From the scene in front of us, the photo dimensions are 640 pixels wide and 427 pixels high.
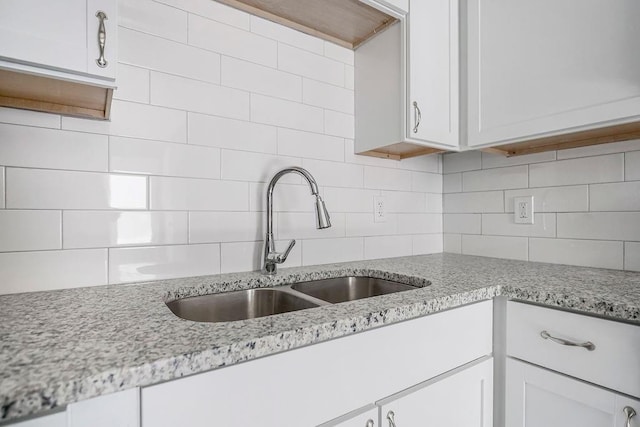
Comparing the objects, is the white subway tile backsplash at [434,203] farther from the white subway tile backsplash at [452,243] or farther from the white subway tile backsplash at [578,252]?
the white subway tile backsplash at [578,252]

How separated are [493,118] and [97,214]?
137cm

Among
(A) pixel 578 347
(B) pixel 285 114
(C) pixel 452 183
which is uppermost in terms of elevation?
(B) pixel 285 114

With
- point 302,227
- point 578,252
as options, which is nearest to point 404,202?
point 302,227

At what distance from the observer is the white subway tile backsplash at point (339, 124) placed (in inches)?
53.9

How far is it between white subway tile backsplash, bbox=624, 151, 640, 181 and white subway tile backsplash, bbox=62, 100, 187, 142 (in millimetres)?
1499

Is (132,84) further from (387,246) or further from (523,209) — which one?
(523,209)

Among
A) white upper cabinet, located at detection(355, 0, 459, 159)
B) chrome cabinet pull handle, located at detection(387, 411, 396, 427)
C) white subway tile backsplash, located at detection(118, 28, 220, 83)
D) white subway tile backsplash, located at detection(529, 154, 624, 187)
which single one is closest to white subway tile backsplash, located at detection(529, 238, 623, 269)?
white subway tile backsplash, located at detection(529, 154, 624, 187)

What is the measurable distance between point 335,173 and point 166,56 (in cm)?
71

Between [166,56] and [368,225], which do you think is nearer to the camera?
[166,56]

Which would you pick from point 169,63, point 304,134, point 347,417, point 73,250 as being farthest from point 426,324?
point 169,63

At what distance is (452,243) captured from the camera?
68.9 inches

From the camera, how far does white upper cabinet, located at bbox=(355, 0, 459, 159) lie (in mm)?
1229

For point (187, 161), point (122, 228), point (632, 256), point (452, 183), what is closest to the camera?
point (122, 228)

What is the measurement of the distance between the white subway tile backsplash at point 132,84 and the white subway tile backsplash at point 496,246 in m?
1.49
